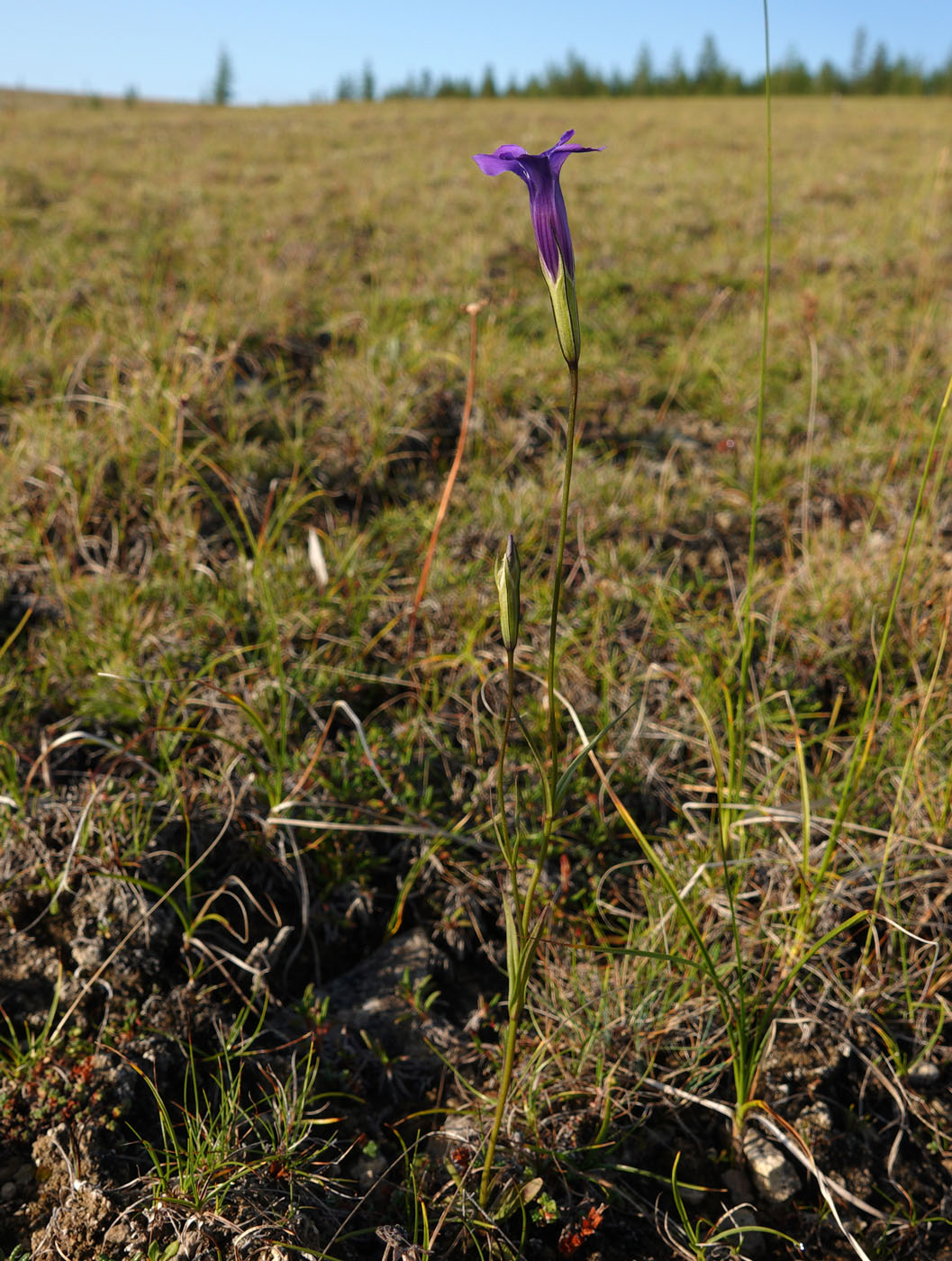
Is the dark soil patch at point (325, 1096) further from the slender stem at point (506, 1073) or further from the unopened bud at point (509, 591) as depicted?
the unopened bud at point (509, 591)

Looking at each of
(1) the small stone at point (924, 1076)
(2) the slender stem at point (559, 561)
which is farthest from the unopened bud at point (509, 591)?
(1) the small stone at point (924, 1076)

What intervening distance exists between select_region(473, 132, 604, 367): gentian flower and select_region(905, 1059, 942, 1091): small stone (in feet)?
5.34

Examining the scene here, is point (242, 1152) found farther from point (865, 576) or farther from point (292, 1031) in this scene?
point (865, 576)

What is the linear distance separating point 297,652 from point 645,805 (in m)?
1.08

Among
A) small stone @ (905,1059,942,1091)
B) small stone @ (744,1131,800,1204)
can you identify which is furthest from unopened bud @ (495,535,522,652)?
small stone @ (905,1059,942,1091)

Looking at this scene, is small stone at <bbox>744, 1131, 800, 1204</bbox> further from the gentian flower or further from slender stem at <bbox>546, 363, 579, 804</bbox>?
the gentian flower

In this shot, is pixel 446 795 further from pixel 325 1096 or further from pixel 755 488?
pixel 755 488

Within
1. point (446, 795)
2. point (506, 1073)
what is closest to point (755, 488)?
point (506, 1073)

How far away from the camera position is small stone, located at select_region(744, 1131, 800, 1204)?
158 centimetres

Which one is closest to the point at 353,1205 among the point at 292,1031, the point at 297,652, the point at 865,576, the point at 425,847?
the point at 292,1031

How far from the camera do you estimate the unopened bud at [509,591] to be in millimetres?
1120

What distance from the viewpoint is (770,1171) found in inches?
62.6

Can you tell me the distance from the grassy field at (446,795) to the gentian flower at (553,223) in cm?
81

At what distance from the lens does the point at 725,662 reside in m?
2.40
